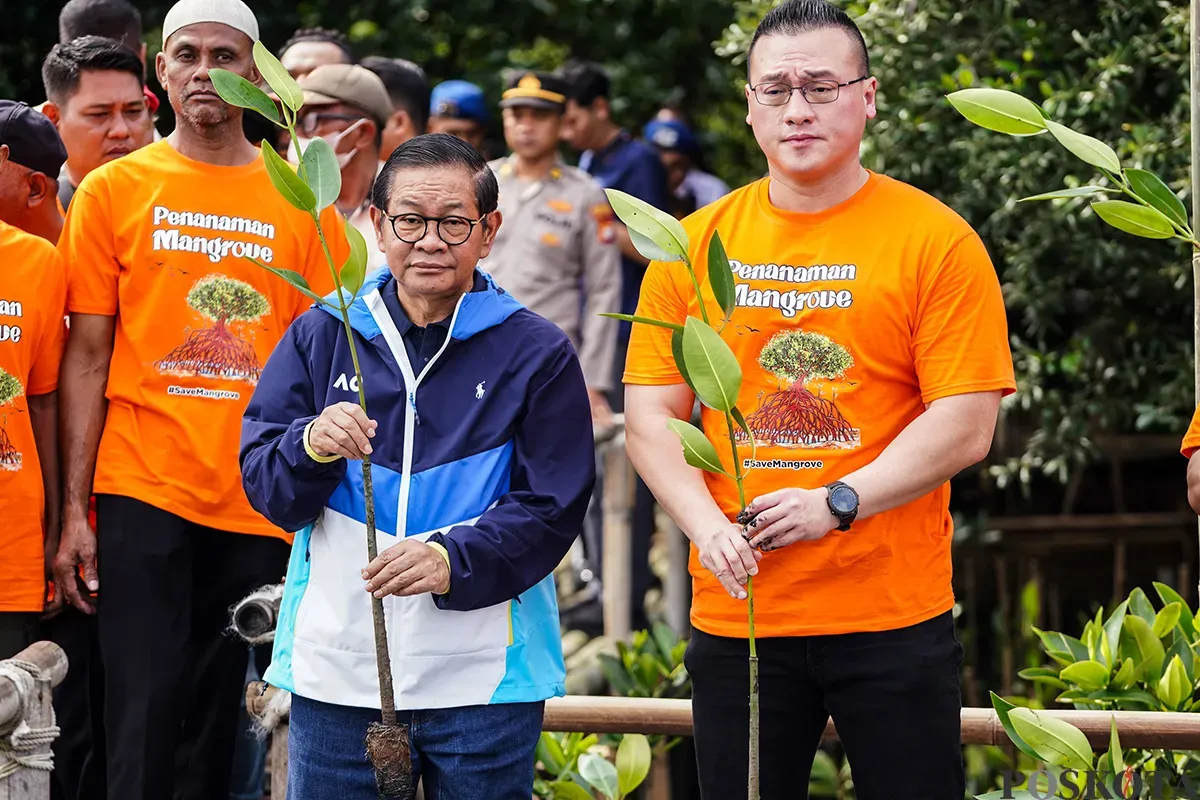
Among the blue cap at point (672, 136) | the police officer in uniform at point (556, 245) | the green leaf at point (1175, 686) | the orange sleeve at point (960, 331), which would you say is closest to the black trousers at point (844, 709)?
the orange sleeve at point (960, 331)

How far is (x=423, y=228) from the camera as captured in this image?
3094mm

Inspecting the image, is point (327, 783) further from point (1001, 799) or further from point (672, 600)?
point (672, 600)

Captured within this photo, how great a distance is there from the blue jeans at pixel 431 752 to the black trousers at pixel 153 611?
722mm

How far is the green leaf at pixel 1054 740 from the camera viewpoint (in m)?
2.70

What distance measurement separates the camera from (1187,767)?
4.10 m

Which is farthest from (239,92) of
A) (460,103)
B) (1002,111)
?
(460,103)

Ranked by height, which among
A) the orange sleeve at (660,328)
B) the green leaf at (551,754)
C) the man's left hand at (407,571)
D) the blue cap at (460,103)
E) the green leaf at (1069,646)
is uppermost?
the blue cap at (460,103)

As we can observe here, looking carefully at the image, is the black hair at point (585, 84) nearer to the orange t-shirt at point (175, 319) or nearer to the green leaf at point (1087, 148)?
the orange t-shirt at point (175, 319)

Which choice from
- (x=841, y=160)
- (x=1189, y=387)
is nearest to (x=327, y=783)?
(x=841, y=160)

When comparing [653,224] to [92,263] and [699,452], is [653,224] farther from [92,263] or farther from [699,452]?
[92,263]

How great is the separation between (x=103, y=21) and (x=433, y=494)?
2.83m

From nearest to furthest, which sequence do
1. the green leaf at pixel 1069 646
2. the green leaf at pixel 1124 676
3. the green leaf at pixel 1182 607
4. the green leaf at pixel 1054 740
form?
1. the green leaf at pixel 1054 740
2. the green leaf at pixel 1124 676
3. the green leaf at pixel 1182 607
4. the green leaf at pixel 1069 646

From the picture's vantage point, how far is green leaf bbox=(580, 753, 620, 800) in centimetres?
396

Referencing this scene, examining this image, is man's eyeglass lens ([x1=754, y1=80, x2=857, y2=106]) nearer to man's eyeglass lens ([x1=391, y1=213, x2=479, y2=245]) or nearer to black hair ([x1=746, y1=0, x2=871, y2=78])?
black hair ([x1=746, y1=0, x2=871, y2=78])
